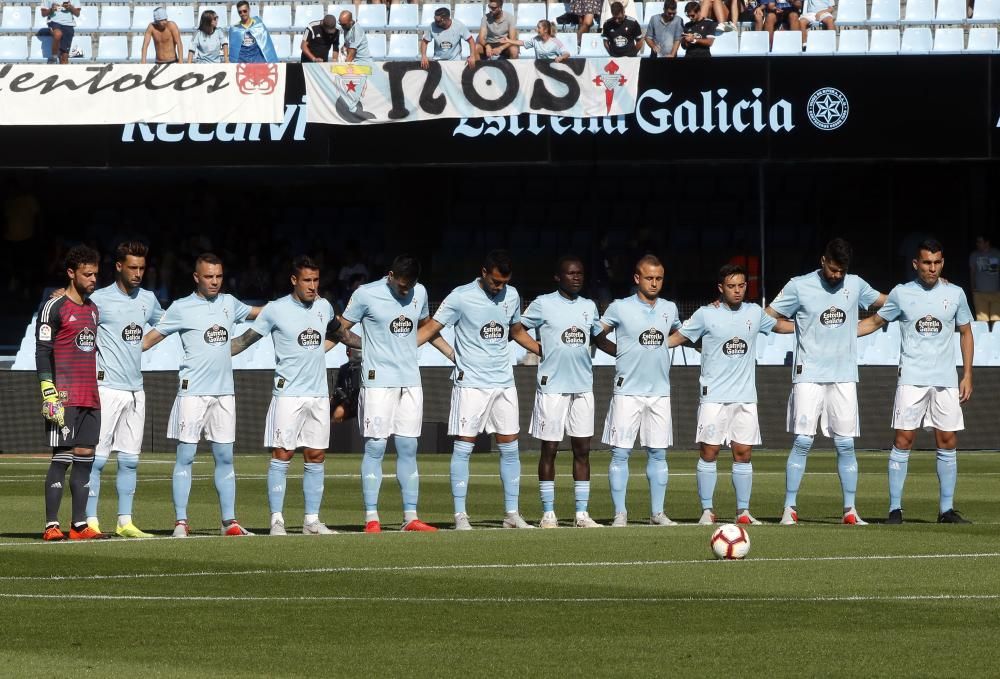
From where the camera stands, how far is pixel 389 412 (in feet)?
42.9

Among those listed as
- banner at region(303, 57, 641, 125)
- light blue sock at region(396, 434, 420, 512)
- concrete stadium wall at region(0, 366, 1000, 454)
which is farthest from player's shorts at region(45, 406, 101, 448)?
banner at region(303, 57, 641, 125)

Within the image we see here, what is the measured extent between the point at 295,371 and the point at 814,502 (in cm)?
544

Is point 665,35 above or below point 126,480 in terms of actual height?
above

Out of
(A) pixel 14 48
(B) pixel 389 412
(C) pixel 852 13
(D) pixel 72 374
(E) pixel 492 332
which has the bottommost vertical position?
(B) pixel 389 412

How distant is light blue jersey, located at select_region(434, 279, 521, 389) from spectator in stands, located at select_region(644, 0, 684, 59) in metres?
12.6

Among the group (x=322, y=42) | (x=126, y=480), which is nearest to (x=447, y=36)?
(x=322, y=42)

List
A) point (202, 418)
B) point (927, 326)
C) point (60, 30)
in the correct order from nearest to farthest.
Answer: point (202, 418) < point (927, 326) < point (60, 30)

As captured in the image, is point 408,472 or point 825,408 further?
point 825,408

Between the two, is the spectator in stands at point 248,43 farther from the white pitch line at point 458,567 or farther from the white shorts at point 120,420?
the white pitch line at point 458,567

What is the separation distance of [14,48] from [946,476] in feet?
64.7

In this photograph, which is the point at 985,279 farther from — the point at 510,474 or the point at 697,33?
the point at 510,474

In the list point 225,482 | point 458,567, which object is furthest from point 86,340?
point 458,567

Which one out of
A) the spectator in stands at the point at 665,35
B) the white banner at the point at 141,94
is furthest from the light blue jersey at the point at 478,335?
the spectator in stands at the point at 665,35

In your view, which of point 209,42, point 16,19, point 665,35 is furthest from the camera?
point 16,19
